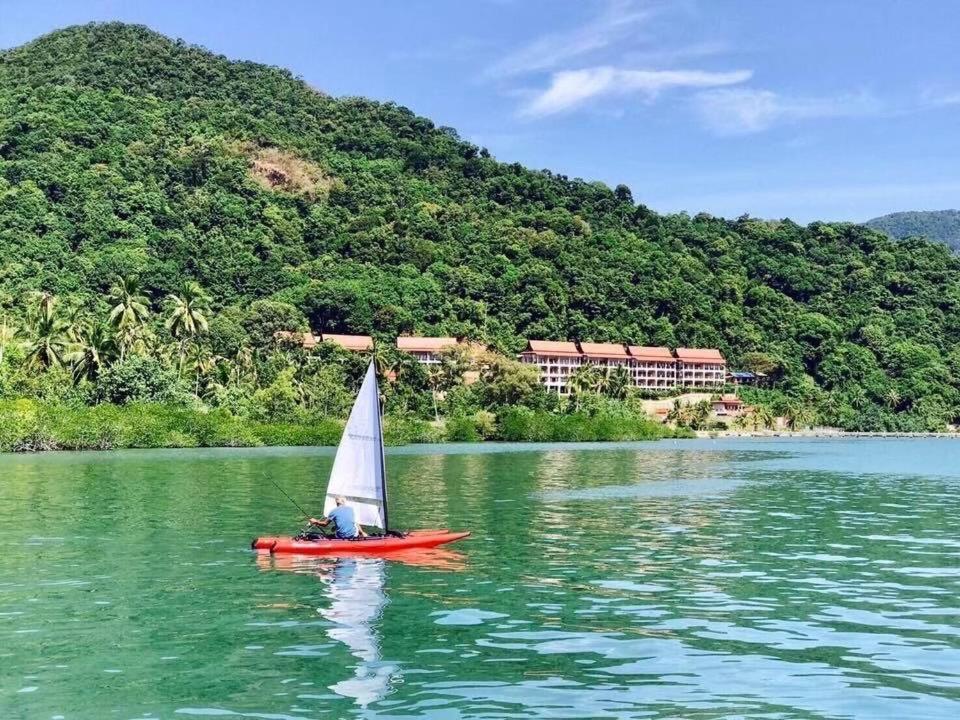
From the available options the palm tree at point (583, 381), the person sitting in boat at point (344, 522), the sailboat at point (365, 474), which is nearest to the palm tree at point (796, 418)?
the palm tree at point (583, 381)

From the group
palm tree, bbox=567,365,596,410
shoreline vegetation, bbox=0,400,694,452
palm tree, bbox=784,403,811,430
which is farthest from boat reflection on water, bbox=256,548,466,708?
palm tree, bbox=784,403,811,430

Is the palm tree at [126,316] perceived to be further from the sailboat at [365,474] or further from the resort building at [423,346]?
the resort building at [423,346]

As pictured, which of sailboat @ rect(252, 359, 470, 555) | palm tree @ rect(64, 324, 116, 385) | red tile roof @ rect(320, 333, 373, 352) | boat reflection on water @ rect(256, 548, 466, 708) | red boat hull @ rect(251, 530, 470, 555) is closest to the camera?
boat reflection on water @ rect(256, 548, 466, 708)

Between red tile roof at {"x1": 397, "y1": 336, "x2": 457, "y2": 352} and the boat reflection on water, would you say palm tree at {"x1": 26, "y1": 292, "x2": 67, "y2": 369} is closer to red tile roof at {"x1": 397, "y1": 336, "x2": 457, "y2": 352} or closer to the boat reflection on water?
the boat reflection on water

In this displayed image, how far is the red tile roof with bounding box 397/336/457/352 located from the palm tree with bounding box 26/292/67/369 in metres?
83.5

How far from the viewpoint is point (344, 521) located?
29.6 metres

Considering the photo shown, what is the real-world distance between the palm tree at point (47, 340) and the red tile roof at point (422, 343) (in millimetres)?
83492

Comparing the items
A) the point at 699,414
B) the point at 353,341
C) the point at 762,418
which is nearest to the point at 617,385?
the point at 699,414

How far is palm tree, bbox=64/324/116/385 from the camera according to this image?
98.7 m

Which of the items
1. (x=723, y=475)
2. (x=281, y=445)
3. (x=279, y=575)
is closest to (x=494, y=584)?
(x=279, y=575)

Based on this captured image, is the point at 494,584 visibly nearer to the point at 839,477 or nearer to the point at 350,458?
the point at 350,458

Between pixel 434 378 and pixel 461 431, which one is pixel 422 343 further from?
pixel 461 431

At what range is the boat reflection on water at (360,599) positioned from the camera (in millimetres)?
17141

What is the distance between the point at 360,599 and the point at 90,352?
81.6 metres
